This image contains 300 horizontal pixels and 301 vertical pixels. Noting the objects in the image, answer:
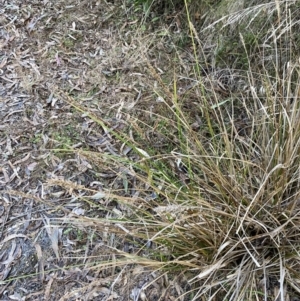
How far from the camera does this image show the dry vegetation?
1.45 metres

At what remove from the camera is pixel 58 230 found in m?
1.79

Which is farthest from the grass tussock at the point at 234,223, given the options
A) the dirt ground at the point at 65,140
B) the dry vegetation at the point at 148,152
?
the dirt ground at the point at 65,140

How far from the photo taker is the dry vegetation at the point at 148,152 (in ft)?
4.75

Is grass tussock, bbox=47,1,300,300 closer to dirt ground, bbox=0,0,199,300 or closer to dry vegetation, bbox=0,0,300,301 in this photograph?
dry vegetation, bbox=0,0,300,301

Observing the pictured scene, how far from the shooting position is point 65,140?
2115mm

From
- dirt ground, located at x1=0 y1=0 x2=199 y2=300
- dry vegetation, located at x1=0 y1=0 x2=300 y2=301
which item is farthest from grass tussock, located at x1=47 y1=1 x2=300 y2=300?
dirt ground, located at x1=0 y1=0 x2=199 y2=300

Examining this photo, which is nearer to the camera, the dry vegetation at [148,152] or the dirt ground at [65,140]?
the dry vegetation at [148,152]

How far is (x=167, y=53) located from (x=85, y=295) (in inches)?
54.4

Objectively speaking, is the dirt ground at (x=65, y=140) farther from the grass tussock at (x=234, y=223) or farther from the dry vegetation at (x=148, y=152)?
the grass tussock at (x=234, y=223)

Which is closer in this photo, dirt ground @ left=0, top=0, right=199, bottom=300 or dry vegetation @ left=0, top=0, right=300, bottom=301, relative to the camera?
dry vegetation @ left=0, top=0, right=300, bottom=301

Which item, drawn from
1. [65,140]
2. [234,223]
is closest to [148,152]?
[65,140]

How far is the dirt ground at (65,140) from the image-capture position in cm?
163

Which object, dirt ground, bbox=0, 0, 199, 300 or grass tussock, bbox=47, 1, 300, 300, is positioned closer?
grass tussock, bbox=47, 1, 300, 300

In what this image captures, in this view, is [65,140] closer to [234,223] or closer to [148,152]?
[148,152]
